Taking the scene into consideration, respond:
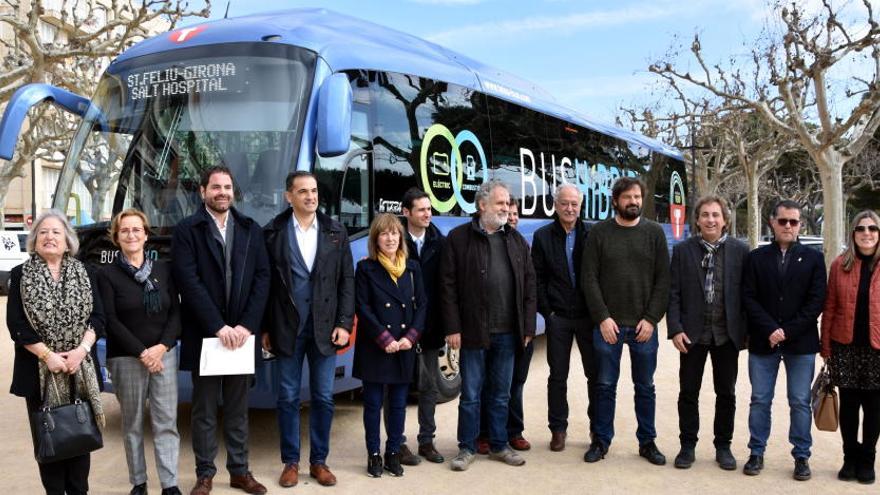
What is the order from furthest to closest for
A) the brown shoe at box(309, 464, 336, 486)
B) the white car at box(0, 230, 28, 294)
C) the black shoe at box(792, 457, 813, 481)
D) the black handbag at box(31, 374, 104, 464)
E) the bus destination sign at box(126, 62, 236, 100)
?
the white car at box(0, 230, 28, 294), the bus destination sign at box(126, 62, 236, 100), the black shoe at box(792, 457, 813, 481), the brown shoe at box(309, 464, 336, 486), the black handbag at box(31, 374, 104, 464)

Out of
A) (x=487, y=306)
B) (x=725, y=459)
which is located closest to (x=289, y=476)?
(x=487, y=306)

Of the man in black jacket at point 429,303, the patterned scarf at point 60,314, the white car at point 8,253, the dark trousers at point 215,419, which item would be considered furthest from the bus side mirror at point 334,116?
the white car at point 8,253

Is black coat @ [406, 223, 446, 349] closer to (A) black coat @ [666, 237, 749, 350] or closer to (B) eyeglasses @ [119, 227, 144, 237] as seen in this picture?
(A) black coat @ [666, 237, 749, 350]

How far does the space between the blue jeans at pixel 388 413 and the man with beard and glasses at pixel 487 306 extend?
433 mm

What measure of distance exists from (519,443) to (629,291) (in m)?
1.41

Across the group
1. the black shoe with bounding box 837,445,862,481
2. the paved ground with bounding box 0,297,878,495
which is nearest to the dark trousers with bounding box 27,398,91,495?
the paved ground with bounding box 0,297,878,495

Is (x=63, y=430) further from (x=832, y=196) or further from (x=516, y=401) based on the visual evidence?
(x=832, y=196)

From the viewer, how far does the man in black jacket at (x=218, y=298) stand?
4598 mm

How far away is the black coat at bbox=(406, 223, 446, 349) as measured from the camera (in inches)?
213

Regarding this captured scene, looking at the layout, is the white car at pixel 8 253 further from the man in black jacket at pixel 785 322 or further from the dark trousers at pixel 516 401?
the man in black jacket at pixel 785 322

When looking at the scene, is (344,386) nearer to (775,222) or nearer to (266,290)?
(266,290)

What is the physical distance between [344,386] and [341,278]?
1.18 m

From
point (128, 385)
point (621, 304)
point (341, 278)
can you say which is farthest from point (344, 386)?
point (621, 304)

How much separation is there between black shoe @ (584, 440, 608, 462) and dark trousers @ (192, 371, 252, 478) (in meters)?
2.35
